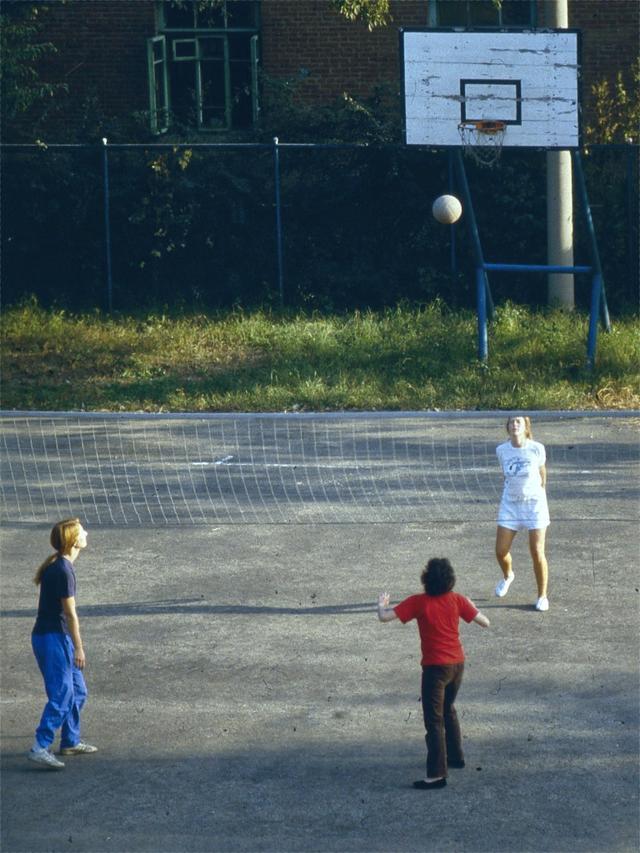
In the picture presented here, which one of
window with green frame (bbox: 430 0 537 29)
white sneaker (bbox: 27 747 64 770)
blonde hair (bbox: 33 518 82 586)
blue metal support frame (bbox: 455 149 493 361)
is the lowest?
white sneaker (bbox: 27 747 64 770)

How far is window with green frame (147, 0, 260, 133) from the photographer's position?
27297 millimetres

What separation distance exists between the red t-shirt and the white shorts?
300cm

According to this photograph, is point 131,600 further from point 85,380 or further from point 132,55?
point 132,55

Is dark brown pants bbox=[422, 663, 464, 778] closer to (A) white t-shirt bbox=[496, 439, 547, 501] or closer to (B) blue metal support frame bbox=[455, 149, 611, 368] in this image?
(A) white t-shirt bbox=[496, 439, 547, 501]

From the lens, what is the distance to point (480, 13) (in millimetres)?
27609

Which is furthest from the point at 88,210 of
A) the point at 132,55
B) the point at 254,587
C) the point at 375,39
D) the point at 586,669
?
the point at 586,669

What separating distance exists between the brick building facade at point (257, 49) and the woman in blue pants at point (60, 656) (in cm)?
1922

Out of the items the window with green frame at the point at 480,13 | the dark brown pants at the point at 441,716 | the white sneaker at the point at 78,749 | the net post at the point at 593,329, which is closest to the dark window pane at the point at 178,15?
the window with green frame at the point at 480,13

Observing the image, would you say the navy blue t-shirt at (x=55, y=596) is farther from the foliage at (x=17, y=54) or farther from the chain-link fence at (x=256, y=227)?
the foliage at (x=17, y=54)

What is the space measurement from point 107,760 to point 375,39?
818 inches

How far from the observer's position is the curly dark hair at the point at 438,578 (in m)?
8.00

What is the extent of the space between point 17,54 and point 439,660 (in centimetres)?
1907

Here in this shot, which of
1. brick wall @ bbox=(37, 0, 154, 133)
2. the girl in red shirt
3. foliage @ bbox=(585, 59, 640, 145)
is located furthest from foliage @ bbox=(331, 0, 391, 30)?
the girl in red shirt

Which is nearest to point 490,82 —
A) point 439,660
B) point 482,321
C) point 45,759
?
point 482,321
